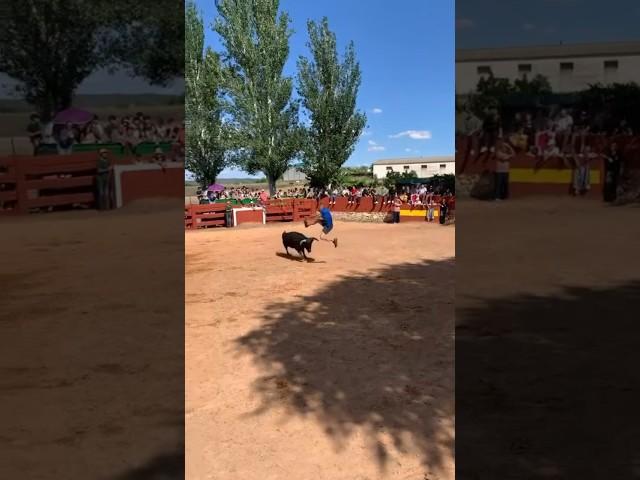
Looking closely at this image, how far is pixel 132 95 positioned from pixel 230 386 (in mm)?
2431

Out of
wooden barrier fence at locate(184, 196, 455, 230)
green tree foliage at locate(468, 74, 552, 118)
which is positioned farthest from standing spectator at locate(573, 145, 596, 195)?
wooden barrier fence at locate(184, 196, 455, 230)

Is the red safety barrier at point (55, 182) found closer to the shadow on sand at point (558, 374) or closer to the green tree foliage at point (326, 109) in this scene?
the shadow on sand at point (558, 374)

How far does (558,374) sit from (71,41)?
7.03 feet

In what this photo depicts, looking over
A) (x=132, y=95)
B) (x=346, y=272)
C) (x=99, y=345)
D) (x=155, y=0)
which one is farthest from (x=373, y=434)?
(x=346, y=272)

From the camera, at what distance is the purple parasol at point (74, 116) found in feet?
5.15

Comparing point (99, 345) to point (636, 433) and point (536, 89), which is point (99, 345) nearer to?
point (536, 89)

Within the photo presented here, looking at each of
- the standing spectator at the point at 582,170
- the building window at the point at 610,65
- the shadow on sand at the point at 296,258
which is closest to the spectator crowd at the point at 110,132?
the standing spectator at the point at 582,170

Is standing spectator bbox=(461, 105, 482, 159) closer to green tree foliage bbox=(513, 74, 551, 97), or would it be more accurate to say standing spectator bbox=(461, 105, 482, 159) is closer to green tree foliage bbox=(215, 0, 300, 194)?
green tree foliage bbox=(513, 74, 551, 97)

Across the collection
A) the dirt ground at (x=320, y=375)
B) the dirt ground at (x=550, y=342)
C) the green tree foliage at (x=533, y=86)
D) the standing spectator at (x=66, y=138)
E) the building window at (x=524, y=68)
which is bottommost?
the dirt ground at (x=320, y=375)

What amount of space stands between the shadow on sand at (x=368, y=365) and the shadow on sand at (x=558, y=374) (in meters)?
0.65

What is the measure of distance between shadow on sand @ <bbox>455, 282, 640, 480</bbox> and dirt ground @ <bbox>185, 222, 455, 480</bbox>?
1.87ft

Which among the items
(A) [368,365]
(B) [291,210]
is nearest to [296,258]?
(A) [368,365]

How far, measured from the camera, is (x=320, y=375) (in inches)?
148

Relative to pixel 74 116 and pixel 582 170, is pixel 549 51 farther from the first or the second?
pixel 74 116
